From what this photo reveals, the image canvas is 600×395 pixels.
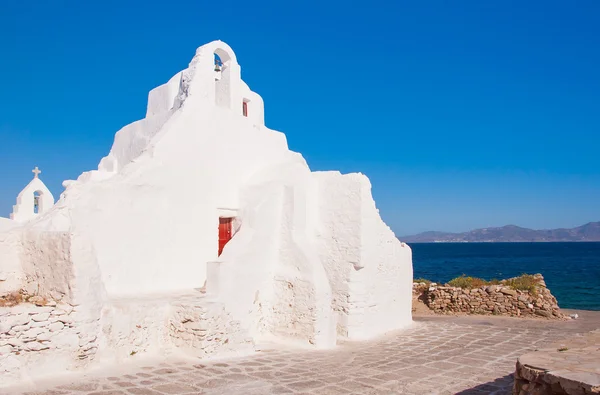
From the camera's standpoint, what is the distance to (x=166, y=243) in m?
9.70

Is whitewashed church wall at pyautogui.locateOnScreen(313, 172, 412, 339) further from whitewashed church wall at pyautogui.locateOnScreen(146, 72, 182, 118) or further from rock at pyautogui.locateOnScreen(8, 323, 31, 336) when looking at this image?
rock at pyautogui.locateOnScreen(8, 323, 31, 336)

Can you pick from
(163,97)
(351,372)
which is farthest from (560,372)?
(163,97)

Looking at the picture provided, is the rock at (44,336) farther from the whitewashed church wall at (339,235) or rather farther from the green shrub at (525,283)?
the green shrub at (525,283)

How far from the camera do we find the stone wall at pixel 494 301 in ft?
48.8

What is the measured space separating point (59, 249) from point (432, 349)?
22.6ft

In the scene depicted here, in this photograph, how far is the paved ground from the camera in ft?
21.9

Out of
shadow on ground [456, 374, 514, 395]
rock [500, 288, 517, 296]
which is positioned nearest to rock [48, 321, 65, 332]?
shadow on ground [456, 374, 514, 395]

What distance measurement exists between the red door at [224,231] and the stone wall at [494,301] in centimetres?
816

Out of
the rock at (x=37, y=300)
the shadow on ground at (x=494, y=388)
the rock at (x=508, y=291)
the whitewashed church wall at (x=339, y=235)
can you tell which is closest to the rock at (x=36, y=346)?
the rock at (x=37, y=300)

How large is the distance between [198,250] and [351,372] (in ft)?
13.5

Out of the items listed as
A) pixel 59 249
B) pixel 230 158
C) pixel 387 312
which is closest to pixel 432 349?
pixel 387 312

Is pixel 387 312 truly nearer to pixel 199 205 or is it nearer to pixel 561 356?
pixel 199 205

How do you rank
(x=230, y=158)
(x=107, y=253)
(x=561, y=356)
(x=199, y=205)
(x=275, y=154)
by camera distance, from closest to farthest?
(x=561, y=356)
(x=107, y=253)
(x=199, y=205)
(x=230, y=158)
(x=275, y=154)

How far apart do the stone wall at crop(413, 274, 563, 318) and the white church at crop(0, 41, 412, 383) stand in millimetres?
3599
